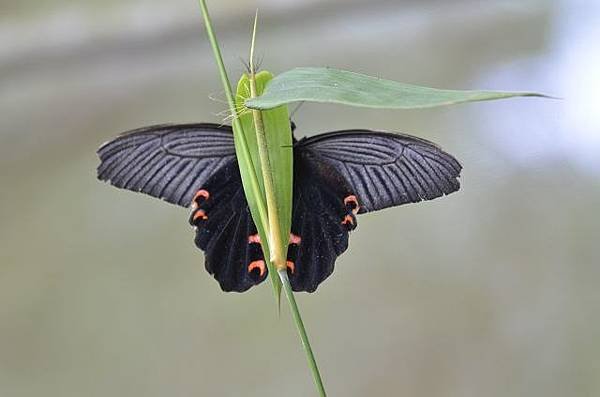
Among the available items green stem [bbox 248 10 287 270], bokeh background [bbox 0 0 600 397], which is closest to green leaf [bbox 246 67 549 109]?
green stem [bbox 248 10 287 270]

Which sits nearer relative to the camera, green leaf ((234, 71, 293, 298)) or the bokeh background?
green leaf ((234, 71, 293, 298))

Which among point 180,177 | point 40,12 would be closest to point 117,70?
point 40,12

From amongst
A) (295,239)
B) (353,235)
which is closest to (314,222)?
(295,239)

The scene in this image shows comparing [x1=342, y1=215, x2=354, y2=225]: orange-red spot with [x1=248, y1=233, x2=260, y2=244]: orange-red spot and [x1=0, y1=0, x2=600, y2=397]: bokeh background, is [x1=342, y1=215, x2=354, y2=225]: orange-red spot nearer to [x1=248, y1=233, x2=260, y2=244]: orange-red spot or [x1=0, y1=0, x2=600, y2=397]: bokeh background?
[x1=248, y1=233, x2=260, y2=244]: orange-red spot

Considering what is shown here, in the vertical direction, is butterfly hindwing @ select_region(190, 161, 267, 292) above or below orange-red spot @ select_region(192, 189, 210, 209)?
below

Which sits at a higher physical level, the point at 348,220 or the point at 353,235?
the point at 353,235

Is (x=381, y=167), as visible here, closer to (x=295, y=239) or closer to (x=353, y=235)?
(x=295, y=239)

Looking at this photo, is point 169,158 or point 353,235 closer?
point 169,158

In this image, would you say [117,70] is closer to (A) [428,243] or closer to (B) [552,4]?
(A) [428,243]

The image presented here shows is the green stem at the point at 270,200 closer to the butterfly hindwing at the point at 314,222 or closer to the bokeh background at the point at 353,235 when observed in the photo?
the butterfly hindwing at the point at 314,222
